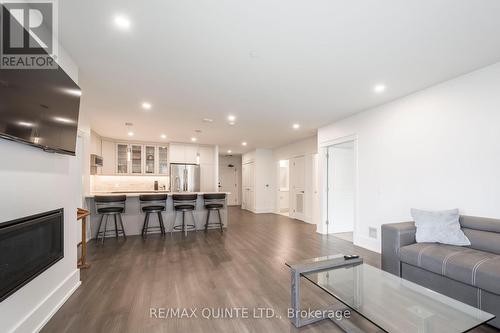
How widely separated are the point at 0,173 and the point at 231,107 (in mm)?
3253

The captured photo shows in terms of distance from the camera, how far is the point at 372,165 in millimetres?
4289

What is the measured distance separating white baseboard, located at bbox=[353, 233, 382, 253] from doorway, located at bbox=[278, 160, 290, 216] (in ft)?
14.5

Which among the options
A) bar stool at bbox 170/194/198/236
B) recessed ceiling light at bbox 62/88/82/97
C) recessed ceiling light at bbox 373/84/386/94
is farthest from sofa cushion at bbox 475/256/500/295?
bar stool at bbox 170/194/198/236

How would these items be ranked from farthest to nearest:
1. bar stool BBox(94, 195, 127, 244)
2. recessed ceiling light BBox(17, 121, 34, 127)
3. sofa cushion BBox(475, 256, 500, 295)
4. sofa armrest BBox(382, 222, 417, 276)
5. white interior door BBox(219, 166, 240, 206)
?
white interior door BBox(219, 166, 240, 206)
bar stool BBox(94, 195, 127, 244)
sofa armrest BBox(382, 222, 417, 276)
sofa cushion BBox(475, 256, 500, 295)
recessed ceiling light BBox(17, 121, 34, 127)

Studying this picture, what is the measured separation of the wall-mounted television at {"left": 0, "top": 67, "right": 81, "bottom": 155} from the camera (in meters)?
1.43

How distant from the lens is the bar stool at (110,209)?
473 cm

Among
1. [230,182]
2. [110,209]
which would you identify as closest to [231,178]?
[230,182]

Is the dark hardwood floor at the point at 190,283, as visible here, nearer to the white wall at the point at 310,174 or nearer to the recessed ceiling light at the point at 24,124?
the recessed ceiling light at the point at 24,124

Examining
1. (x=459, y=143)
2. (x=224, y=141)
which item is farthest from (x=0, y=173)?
(x=224, y=141)

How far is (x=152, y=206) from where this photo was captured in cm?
516

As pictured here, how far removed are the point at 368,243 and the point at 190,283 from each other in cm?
337

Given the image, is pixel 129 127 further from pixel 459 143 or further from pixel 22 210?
pixel 459 143

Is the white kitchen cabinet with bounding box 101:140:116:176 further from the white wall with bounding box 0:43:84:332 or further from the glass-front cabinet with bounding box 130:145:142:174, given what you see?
the white wall with bounding box 0:43:84:332

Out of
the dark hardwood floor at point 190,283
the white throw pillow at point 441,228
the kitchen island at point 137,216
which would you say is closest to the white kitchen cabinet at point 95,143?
the kitchen island at point 137,216
